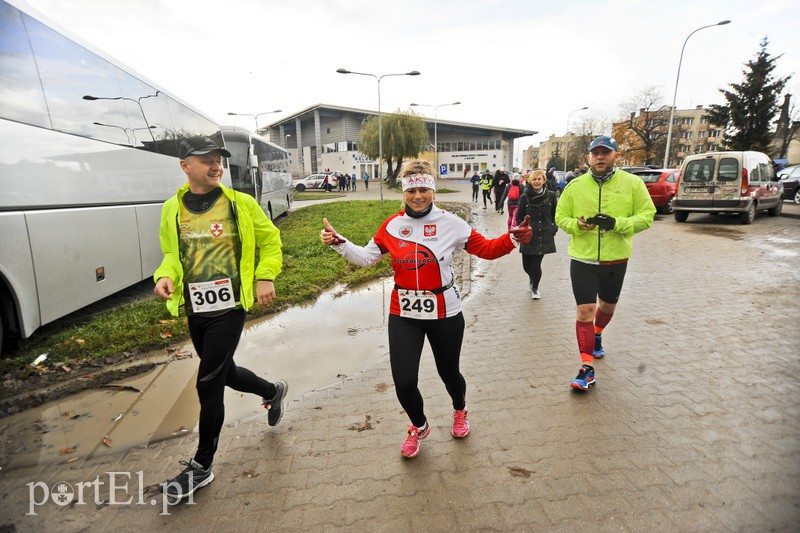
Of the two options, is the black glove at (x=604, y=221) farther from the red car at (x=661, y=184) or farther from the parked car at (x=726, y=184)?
the red car at (x=661, y=184)

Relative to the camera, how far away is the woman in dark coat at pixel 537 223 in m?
6.32

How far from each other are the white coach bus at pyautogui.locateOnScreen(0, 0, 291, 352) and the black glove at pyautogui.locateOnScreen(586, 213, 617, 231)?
18.0 ft

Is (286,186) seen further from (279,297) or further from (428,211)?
(428,211)

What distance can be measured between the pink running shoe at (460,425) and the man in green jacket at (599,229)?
47.7 inches

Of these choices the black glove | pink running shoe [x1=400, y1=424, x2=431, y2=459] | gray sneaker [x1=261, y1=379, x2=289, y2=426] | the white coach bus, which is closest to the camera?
pink running shoe [x1=400, y1=424, x2=431, y2=459]

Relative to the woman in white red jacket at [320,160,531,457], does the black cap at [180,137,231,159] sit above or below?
above

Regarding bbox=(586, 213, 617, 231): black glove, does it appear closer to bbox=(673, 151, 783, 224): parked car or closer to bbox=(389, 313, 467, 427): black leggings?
bbox=(389, 313, 467, 427): black leggings

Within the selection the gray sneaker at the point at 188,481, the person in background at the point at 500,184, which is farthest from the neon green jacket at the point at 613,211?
the person in background at the point at 500,184

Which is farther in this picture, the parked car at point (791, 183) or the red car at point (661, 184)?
the parked car at point (791, 183)

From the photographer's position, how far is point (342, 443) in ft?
10.3

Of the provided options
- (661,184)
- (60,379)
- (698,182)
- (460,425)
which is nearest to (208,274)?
(460,425)

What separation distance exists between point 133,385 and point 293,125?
7923 centimetres

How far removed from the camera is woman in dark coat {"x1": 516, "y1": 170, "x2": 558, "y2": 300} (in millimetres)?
6320

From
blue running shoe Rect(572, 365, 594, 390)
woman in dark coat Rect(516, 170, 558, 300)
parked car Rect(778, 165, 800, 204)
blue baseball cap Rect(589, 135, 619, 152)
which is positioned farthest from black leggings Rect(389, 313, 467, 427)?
parked car Rect(778, 165, 800, 204)
